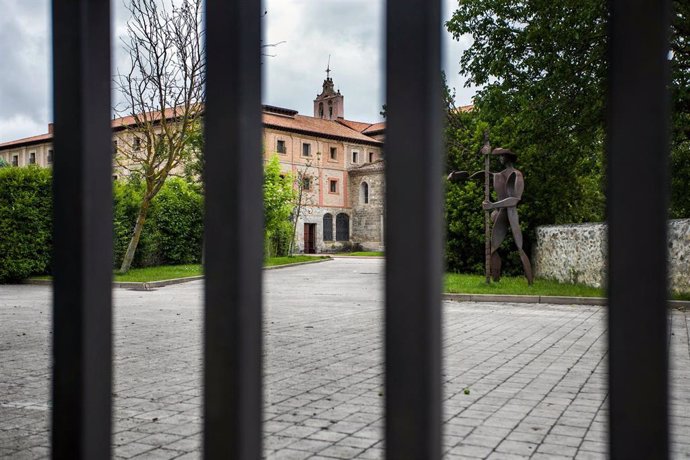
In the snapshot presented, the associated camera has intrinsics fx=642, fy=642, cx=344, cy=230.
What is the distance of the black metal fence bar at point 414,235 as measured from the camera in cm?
72

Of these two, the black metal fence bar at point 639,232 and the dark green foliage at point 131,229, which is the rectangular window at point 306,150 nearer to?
the dark green foliage at point 131,229

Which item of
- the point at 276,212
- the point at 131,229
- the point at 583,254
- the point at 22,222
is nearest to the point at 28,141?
the point at 276,212

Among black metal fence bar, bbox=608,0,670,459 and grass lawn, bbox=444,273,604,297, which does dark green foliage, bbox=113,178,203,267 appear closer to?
grass lawn, bbox=444,273,604,297

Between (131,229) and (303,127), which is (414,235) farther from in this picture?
(303,127)

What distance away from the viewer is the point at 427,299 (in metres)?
0.72

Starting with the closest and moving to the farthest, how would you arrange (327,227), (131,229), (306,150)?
(131,229) < (306,150) < (327,227)

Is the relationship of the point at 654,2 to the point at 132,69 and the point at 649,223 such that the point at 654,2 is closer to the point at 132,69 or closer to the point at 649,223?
the point at 649,223

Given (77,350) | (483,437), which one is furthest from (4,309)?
(77,350)

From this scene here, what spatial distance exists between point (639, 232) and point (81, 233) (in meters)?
0.71

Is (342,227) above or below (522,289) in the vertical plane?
above

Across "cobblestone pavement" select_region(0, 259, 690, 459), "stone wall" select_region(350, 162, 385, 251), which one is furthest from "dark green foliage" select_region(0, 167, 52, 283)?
"stone wall" select_region(350, 162, 385, 251)

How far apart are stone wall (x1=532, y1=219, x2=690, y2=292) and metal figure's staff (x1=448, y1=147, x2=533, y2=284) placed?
1.50 meters

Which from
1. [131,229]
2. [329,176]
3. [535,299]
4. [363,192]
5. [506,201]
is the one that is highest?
[329,176]

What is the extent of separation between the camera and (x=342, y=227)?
2095 inches
